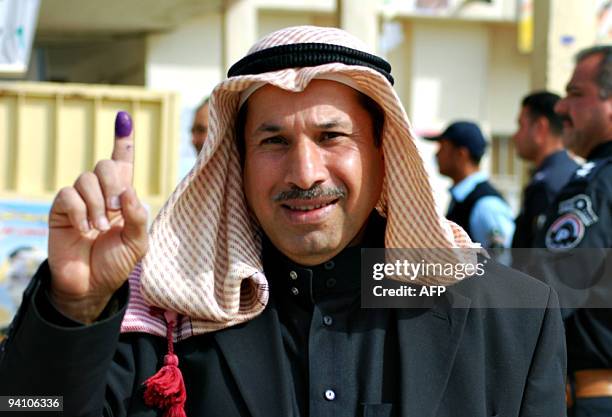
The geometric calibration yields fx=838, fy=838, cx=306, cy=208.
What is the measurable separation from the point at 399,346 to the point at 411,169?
45 centimetres

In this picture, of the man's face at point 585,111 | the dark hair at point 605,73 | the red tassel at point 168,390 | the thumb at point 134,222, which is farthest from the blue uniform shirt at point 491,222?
the thumb at point 134,222

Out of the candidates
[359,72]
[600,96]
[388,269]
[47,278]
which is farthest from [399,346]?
[600,96]

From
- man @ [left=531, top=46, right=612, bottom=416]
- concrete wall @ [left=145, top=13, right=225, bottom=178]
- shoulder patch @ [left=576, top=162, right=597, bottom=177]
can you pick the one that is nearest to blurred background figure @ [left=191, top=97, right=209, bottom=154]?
man @ [left=531, top=46, right=612, bottom=416]

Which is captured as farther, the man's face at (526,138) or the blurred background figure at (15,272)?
the man's face at (526,138)

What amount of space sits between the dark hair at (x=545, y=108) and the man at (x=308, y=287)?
3.25m

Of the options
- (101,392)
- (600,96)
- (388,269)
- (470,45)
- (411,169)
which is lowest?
(101,392)

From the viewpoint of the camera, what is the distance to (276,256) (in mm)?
2141

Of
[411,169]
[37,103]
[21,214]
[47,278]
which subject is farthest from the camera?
[37,103]

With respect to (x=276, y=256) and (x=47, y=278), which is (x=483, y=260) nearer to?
(x=276, y=256)

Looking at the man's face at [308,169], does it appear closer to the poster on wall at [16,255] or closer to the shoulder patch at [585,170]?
the shoulder patch at [585,170]

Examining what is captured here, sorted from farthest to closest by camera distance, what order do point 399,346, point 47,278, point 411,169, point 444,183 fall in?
point 444,183 → point 411,169 → point 399,346 → point 47,278

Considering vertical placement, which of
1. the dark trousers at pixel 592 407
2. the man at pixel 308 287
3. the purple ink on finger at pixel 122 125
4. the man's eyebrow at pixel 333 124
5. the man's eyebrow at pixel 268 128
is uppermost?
the man's eyebrow at pixel 333 124

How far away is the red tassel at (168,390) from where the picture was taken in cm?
182

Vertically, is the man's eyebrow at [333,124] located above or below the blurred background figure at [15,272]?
above
